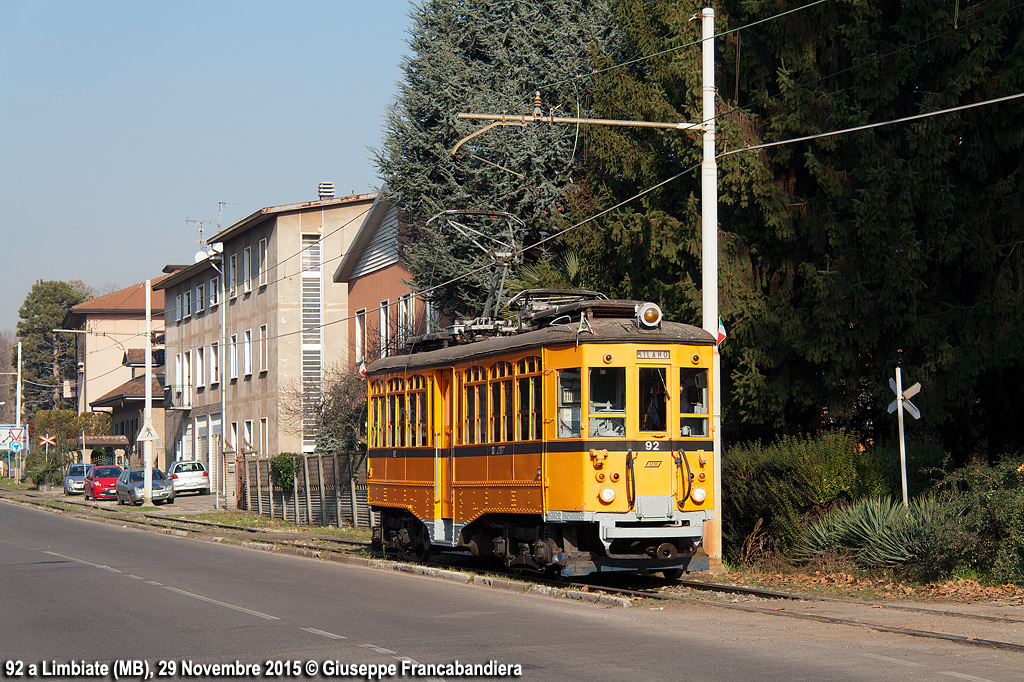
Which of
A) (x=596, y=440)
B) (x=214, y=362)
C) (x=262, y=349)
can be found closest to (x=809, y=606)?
(x=596, y=440)

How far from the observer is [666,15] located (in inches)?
891

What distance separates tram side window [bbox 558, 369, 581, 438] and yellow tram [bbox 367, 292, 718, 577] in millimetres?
14

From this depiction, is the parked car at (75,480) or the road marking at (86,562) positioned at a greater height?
the road marking at (86,562)

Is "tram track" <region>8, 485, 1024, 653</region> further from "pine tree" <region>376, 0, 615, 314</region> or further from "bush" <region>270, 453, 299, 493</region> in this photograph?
"bush" <region>270, 453, 299, 493</region>

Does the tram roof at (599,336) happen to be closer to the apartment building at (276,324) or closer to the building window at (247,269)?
the apartment building at (276,324)

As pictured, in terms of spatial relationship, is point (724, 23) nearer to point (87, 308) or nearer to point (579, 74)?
point (579, 74)

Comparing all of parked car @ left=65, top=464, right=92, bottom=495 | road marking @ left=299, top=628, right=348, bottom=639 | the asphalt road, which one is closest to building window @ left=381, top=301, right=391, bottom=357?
the asphalt road

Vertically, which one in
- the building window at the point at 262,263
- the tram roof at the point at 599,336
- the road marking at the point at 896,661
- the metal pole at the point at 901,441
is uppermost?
the building window at the point at 262,263

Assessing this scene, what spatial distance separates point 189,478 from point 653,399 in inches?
1542

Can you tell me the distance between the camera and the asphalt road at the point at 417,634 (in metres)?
9.63

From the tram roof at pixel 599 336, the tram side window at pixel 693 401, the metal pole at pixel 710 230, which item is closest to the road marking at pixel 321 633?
the tram roof at pixel 599 336

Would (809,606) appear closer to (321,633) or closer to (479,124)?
(321,633)

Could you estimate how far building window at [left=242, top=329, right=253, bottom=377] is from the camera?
52197 mm

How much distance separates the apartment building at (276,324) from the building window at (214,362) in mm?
46
